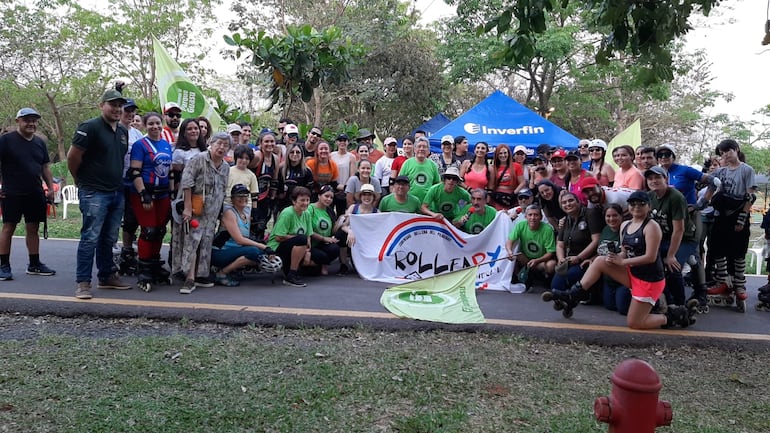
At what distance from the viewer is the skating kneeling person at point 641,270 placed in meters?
5.13

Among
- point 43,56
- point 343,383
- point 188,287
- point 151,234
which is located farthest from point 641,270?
point 43,56

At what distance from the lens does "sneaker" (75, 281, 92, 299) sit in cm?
545

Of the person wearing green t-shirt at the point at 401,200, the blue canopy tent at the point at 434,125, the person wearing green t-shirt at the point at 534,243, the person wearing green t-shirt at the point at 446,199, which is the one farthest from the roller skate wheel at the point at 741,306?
the blue canopy tent at the point at 434,125

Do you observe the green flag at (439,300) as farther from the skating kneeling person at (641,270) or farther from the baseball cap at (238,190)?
the baseball cap at (238,190)

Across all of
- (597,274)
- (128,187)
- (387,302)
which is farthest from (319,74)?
(597,274)

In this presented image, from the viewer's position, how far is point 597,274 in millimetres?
5453

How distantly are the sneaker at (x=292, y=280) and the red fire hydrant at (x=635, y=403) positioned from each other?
4.99m

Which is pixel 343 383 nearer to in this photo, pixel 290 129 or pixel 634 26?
pixel 634 26

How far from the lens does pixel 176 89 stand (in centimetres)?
909

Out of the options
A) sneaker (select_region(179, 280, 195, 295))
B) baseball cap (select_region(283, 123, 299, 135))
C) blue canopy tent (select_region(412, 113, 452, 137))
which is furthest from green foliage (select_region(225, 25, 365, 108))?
blue canopy tent (select_region(412, 113, 452, 137))

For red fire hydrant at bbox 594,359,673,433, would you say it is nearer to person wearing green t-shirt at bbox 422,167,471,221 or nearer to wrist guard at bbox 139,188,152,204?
wrist guard at bbox 139,188,152,204

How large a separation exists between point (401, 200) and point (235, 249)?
2253 millimetres

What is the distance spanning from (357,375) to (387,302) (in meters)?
1.91

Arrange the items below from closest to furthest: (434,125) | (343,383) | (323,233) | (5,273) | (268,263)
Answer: (343,383) → (5,273) → (268,263) → (323,233) → (434,125)
